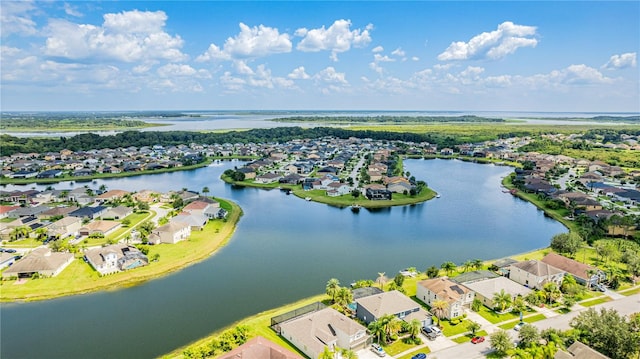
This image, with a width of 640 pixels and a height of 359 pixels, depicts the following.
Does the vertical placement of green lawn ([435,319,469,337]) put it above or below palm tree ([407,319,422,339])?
below

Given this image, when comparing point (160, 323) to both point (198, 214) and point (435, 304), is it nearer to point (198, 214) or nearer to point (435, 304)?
point (435, 304)

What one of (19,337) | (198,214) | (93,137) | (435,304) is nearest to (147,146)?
(93,137)

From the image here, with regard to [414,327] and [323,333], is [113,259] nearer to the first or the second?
[323,333]

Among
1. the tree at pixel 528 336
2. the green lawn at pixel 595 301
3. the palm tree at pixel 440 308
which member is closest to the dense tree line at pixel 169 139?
the green lawn at pixel 595 301

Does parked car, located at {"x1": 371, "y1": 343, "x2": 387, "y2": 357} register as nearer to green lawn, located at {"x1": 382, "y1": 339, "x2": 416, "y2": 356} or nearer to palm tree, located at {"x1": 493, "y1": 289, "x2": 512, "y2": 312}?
green lawn, located at {"x1": 382, "y1": 339, "x2": 416, "y2": 356}

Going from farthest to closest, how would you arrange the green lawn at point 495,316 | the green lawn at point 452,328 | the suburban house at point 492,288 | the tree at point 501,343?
the suburban house at point 492,288 → the green lawn at point 495,316 → the green lawn at point 452,328 → the tree at point 501,343

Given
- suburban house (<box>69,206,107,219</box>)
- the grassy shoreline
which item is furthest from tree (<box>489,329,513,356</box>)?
the grassy shoreline

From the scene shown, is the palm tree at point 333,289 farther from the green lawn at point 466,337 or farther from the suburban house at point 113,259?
the suburban house at point 113,259
